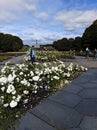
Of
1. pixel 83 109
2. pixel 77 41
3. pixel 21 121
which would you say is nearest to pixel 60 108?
pixel 83 109

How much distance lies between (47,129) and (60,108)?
148 cm

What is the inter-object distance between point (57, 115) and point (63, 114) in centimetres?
16

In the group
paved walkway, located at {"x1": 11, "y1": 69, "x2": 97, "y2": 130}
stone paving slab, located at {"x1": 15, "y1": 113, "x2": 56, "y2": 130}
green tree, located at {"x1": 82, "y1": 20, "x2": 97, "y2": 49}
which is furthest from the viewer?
green tree, located at {"x1": 82, "y1": 20, "x2": 97, "y2": 49}

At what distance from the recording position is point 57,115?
5602mm

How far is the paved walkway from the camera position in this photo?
493cm

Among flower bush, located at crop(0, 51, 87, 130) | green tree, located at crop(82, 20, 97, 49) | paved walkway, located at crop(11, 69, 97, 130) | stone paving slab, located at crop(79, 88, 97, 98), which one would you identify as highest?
green tree, located at crop(82, 20, 97, 49)

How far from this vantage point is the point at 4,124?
459cm

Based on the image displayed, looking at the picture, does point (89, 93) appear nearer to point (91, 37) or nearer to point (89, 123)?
point (89, 123)

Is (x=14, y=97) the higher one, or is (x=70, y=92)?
(x=14, y=97)

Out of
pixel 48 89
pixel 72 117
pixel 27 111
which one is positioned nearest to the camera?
pixel 72 117

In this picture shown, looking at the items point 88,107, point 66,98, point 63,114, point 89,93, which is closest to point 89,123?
point 63,114

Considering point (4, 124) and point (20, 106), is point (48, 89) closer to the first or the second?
point (20, 106)

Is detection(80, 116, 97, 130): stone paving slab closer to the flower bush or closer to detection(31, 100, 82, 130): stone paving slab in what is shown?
detection(31, 100, 82, 130): stone paving slab

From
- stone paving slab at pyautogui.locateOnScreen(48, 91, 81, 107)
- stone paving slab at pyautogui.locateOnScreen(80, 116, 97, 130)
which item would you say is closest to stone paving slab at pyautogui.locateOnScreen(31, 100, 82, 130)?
stone paving slab at pyautogui.locateOnScreen(80, 116, 97, 130)
